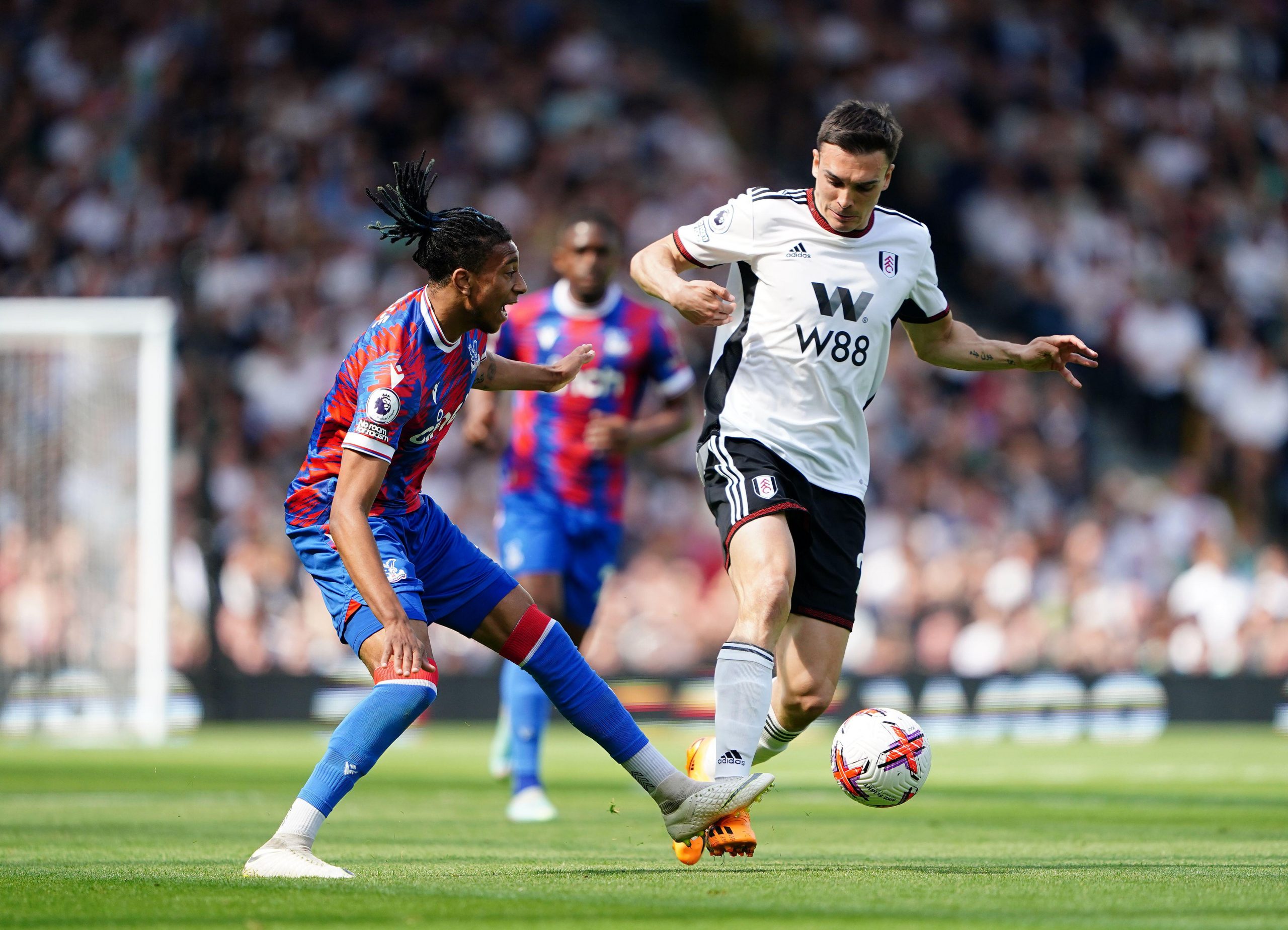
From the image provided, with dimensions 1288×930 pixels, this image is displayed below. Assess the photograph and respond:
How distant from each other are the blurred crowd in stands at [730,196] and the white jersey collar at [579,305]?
719cm

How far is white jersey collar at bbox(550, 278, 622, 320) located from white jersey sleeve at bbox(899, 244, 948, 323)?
9.62ft

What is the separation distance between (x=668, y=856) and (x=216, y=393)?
12.1 m

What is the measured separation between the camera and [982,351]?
7199 mm

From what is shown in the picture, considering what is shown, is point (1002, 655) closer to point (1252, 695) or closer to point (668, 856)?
point (1252, 695)

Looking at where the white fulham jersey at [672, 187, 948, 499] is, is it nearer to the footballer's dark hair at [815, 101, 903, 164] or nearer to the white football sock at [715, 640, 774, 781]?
the footballer's dark hair at [815, 101, 903, 164]

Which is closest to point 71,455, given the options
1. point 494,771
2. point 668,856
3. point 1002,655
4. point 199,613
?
point 199,613

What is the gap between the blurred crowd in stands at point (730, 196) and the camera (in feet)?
56.7

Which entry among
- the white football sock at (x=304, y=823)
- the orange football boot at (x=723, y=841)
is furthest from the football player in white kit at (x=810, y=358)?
the white football sock at (x=304, y=823)

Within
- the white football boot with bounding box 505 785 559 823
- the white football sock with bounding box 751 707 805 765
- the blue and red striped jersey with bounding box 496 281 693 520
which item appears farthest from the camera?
the blue and red striped jersey with bounding box 496 281 693 520

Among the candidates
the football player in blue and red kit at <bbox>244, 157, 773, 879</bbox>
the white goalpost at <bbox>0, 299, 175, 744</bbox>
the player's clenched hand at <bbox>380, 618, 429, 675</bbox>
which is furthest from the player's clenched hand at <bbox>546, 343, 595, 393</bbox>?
the white goalpost at <bbox>0, 299, 175, 744</bbox>

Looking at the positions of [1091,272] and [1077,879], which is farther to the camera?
[1091,272]

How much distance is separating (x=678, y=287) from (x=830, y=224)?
876 mm

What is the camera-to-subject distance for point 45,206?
19391mm

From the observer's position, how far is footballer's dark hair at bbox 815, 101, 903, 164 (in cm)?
652
